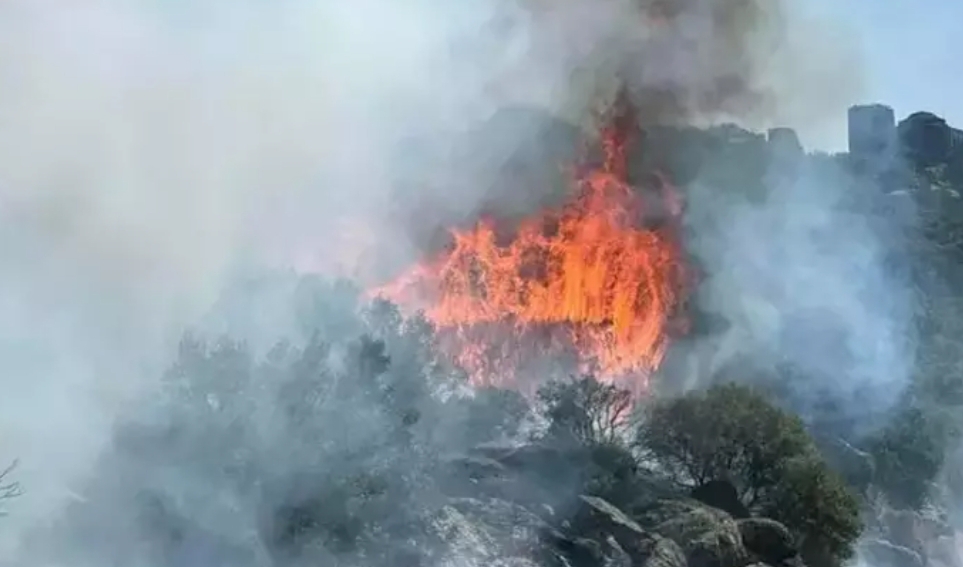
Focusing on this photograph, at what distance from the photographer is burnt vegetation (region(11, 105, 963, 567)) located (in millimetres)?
19578

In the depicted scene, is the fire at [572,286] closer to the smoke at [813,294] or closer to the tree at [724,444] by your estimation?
the smoke at [813,294]

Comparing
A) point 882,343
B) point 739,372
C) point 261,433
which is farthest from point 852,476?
point 261,433

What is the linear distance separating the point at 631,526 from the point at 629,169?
28939 millimetres

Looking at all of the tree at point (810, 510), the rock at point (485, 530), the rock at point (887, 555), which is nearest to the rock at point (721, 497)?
the tree at point (810, 510)

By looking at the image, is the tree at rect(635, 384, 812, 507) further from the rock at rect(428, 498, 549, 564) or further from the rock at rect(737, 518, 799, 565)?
the rock at rect(428, 498, 549, 564)

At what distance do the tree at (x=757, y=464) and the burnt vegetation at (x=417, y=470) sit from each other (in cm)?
5

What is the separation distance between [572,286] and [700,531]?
22404mm

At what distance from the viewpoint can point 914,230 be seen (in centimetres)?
5894

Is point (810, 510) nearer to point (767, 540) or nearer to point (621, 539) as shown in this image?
point (767, 540)

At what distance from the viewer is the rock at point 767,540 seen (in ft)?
78.7

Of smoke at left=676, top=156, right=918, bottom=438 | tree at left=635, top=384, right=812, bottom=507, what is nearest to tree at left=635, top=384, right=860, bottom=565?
tree at left=635, top=384, right=812, bottom=507

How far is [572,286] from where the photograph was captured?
44656 mm

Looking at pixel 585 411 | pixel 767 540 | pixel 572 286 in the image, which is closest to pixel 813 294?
pixel 572 286

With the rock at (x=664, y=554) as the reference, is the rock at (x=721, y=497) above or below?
above
